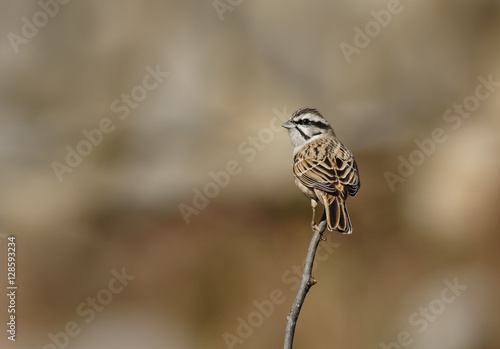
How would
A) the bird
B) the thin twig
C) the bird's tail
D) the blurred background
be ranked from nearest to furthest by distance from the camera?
the thin twig < the bird's tail < the bird < the blurred background

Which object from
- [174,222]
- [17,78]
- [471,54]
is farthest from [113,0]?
[471,54]

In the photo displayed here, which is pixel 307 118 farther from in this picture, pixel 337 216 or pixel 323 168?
pixel 337 216

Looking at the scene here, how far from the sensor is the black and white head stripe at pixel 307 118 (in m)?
4.29

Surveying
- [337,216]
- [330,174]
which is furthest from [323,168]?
[337,216]

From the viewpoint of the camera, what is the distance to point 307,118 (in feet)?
14.2

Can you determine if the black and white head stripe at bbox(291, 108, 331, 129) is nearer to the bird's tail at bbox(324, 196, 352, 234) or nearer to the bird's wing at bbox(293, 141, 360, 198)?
the bird's wing at bbox(293, 141, 360, 198)

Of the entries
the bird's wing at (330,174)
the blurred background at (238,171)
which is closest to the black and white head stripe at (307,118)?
the bird's wing at (330,174)

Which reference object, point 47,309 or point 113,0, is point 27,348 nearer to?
point 47,309

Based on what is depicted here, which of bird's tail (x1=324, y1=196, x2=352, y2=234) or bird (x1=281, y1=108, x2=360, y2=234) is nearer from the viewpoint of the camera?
bird's tail (x1=324, y1=196, x2=352, y2=234)

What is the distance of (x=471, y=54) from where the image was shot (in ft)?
25.3

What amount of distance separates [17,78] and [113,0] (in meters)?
1.62

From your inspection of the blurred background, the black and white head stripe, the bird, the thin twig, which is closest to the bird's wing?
the bird

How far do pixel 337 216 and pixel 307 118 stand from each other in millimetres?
1300

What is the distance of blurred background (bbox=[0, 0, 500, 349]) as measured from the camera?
6.98 metres
